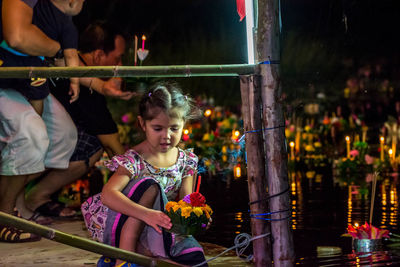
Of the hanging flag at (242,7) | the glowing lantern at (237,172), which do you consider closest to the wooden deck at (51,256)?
the hanging flag at (242,7)

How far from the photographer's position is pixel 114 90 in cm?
575

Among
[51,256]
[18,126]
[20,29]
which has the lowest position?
[51,256]

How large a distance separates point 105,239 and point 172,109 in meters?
0.71

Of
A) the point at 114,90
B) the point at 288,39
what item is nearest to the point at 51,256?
the point at 114,90

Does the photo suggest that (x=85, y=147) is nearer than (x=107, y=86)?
No

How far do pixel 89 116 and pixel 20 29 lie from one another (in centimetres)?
137

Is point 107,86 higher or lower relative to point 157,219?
higher

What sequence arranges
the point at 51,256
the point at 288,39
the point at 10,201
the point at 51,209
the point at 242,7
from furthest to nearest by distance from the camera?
the point at 288,39 < the point at 51,209 < the point at 10,201 < the point at 51,256 < the point at 242,7

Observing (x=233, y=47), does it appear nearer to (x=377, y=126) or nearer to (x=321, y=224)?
(x=377, y=126)

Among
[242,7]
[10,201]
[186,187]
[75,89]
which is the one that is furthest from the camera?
[75,89]

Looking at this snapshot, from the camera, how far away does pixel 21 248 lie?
14.6ft

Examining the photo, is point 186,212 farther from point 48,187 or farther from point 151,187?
point 48,187

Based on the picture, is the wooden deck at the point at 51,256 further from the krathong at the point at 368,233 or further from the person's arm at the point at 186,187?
the krathong at the point at 368,233

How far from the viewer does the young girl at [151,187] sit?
3.60 m
